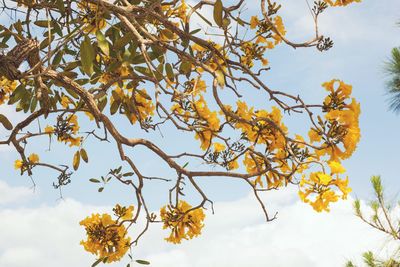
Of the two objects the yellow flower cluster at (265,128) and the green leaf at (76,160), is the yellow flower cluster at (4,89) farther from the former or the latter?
the yellow flower cluster at (265,128)

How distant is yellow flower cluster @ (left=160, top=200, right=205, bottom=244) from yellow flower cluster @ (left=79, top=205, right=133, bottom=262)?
7.3 inches

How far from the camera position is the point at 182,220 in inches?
94.7

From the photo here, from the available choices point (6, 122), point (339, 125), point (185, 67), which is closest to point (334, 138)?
point (339, 125)

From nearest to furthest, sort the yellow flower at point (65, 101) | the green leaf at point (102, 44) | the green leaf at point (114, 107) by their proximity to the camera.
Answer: the green leaf at point (102, 44) → the green leaf at point (114, 107) → the yellow flower at point (65, 101)

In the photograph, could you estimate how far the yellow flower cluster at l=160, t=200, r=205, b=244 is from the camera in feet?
7.82

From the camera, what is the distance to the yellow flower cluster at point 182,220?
2385 mm

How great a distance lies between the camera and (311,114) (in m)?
1.95

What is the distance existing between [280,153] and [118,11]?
0.67 m

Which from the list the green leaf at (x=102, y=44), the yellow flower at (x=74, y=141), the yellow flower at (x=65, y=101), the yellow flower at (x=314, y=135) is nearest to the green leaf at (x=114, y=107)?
the yellow flower at (x=65, y=101)

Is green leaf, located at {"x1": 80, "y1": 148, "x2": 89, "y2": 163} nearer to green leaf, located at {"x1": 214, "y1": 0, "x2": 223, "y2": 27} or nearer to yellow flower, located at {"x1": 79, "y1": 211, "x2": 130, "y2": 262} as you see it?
yellow flower, located at {"x1": 79, "y1": 211, "x2": 130, "y2": 262}

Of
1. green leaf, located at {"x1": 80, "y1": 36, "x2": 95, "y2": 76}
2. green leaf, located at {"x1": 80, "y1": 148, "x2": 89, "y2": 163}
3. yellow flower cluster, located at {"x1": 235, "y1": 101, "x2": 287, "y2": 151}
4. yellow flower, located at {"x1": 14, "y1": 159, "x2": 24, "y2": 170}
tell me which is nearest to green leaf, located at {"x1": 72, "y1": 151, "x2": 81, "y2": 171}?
green leaf, located at {"x1": 80, "y1": 148, "x2": 89, "y2": 163}

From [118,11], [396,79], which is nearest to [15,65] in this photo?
[118,11]

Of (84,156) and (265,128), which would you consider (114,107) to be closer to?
(84,156)

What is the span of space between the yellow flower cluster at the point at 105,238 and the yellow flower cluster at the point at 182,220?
185 millimetres
